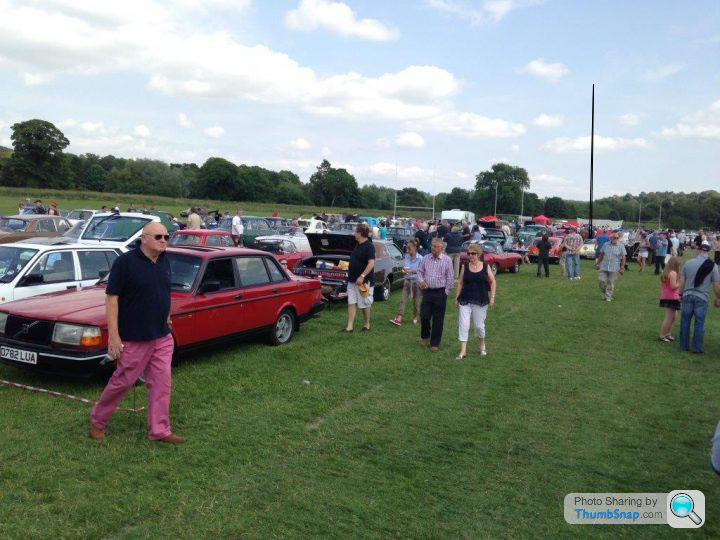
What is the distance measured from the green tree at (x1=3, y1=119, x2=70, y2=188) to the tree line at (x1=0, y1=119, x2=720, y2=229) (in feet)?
→ 0.46

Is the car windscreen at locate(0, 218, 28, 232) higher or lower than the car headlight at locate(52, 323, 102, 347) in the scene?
higher

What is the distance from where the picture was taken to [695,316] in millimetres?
9633

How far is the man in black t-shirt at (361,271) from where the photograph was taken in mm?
9758

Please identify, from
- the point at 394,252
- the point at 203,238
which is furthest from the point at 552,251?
the point at 203,238

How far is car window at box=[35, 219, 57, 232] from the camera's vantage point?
56.0 feet

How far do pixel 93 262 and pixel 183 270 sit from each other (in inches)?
79.6

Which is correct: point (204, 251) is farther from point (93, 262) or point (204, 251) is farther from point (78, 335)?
point (78, 335)

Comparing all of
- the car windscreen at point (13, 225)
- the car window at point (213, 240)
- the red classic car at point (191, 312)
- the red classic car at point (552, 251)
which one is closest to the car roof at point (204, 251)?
the red classic car at point (191, 312)

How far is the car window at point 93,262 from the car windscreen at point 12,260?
2.09 feet

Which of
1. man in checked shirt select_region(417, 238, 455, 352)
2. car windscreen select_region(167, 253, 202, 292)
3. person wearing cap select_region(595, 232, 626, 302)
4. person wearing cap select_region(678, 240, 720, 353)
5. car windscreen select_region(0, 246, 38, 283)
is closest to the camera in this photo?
car windscreen select_region(167, 253, 202, 292)

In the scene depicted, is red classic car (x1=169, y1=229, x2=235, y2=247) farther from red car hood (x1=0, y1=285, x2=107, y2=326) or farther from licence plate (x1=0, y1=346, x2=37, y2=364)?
licence plate (x1=0, y1=346, x2=37, y2=364)

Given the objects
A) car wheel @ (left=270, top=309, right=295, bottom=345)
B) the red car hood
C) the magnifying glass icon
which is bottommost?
the magnifying glass icon

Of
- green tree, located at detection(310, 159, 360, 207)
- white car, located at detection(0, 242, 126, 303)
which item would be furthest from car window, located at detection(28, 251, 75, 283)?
green tree, located at detection(310, 159, 360, 207)

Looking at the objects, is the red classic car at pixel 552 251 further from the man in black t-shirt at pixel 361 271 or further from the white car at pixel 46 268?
the white car at pixel 46 268
